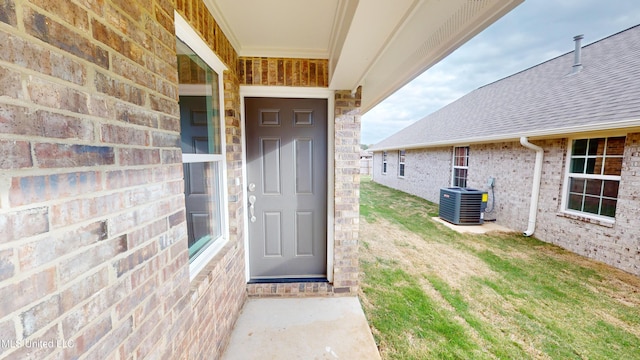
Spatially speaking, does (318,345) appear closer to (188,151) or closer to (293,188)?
(293,188)

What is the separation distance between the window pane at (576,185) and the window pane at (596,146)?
19.2 inches

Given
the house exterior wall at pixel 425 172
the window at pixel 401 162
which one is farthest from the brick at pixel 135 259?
the window at pixel 401 162

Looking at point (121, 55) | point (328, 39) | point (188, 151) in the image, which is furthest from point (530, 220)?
point (121, 55)

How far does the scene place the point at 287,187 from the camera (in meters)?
2.55

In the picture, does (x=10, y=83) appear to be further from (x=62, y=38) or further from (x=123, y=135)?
(x=123, y=135)

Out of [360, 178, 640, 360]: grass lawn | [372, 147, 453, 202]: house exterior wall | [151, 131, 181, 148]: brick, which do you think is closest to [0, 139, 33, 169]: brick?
[151, 131, 181, 148]: brick

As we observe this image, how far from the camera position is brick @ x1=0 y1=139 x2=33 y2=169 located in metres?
0.50

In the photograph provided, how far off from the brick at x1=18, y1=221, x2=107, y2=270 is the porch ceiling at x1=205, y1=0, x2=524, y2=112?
1345 mm

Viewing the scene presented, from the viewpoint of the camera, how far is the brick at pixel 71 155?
574 millimetres

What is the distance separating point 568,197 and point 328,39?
511cm

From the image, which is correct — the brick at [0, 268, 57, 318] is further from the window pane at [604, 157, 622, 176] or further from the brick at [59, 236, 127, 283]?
the window pane at [604, 157, 622, 176]

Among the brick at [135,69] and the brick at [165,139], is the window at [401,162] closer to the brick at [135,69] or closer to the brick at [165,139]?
the brick at [165,139]

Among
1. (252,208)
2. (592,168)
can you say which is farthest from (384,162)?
(252,208)

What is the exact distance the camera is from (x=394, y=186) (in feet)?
37.3
